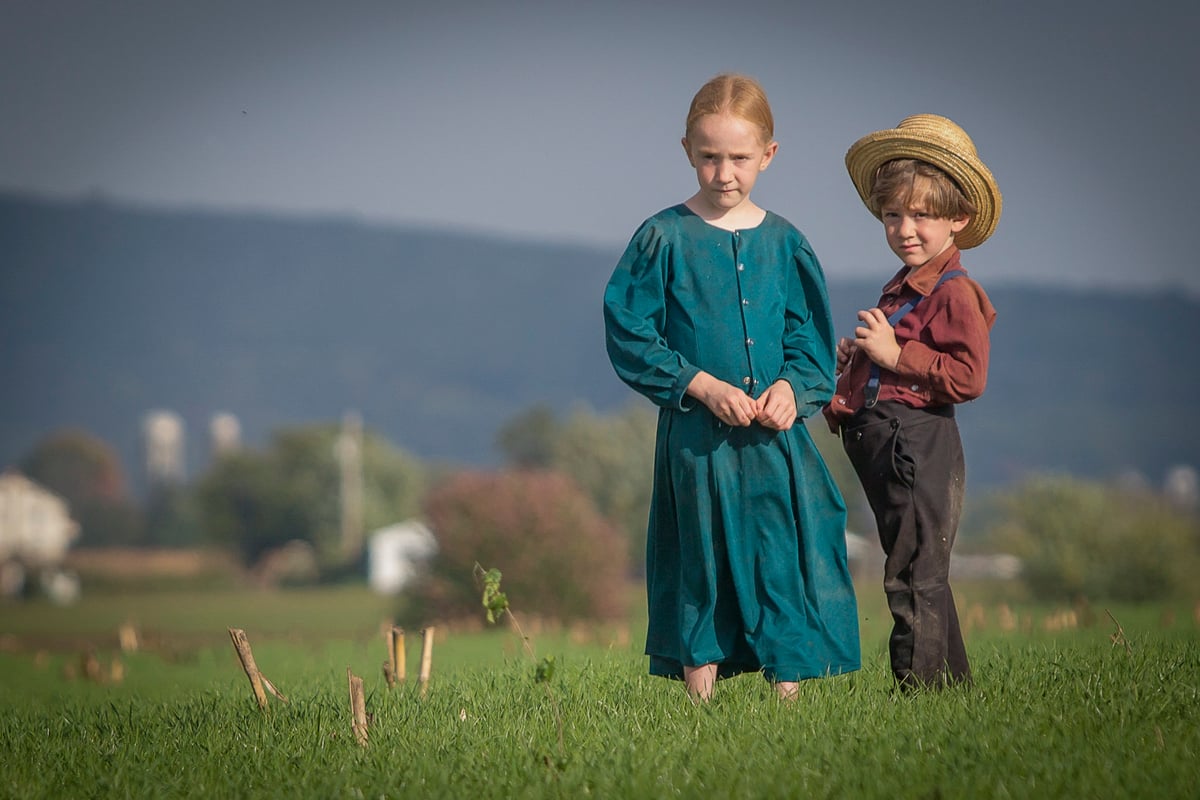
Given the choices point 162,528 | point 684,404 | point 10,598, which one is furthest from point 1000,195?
point 162,528

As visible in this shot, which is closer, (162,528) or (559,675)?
(559,675)

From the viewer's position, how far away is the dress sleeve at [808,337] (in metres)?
6.11

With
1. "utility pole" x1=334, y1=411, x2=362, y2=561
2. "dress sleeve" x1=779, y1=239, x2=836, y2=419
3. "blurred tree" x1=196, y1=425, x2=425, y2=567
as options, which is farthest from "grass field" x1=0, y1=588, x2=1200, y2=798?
"utility pole" x1=334, y1=411, x2=362, y2=561

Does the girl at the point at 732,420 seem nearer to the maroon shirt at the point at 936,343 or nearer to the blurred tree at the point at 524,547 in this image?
the maroon shirt at the point at 936,343

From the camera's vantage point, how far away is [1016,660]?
692 cm

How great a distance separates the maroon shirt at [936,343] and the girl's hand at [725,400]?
580mm

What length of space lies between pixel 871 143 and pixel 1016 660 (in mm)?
2546

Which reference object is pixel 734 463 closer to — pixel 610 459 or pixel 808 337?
pixel 808 337

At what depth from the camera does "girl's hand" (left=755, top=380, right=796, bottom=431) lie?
234 inches

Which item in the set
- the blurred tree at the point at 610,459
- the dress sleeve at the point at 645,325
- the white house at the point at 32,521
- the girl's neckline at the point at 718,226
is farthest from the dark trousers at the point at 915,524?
the white house at the point at 32,521

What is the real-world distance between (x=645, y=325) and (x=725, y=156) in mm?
767

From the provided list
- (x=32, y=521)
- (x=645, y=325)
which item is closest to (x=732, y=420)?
(x=645, y=325)

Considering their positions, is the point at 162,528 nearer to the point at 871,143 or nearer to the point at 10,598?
the point at 10,598

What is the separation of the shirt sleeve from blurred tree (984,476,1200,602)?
28116 mm
